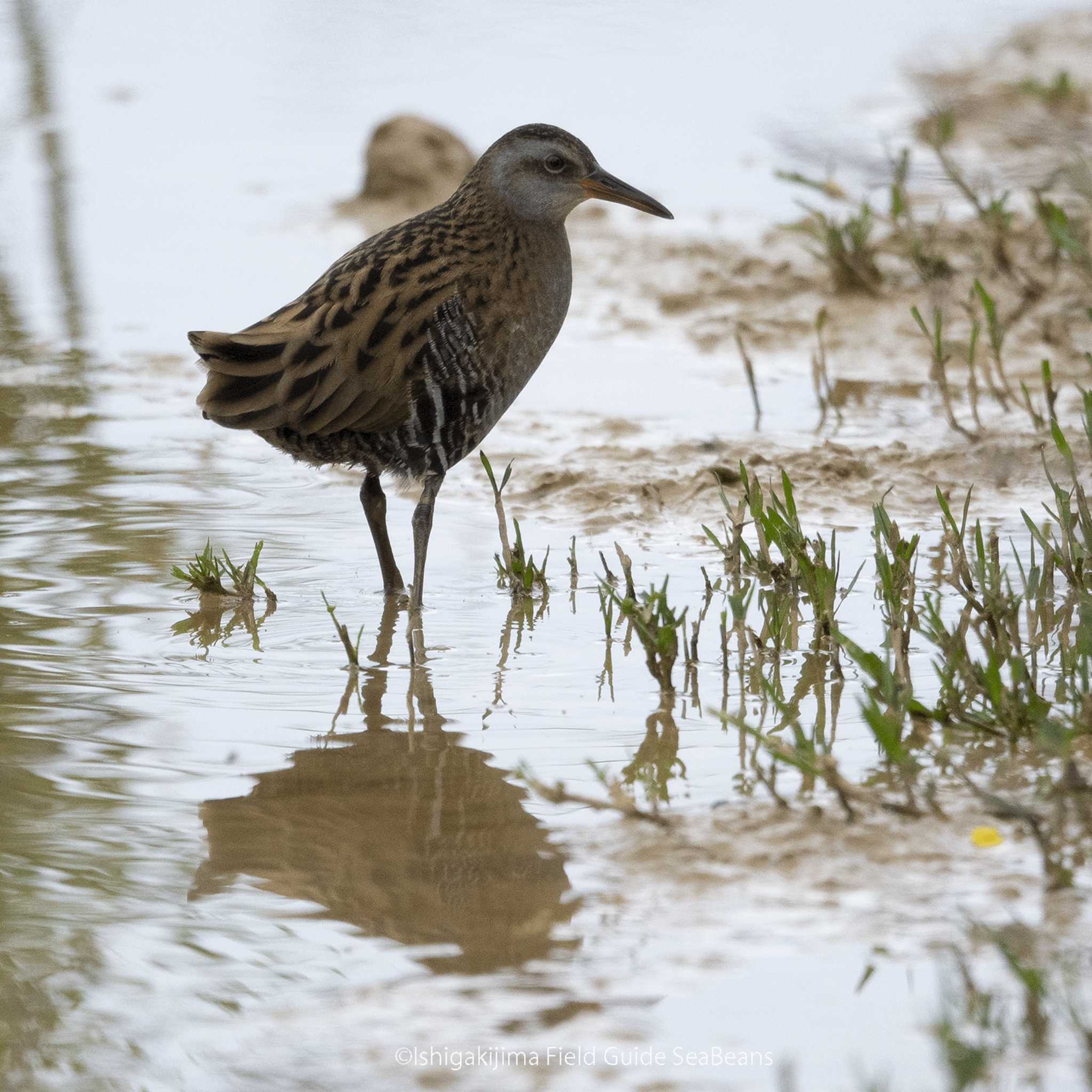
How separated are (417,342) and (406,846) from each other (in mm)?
1915

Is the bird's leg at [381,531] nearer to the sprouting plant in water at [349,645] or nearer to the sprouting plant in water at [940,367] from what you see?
the sprouting plant in water at [349,645]

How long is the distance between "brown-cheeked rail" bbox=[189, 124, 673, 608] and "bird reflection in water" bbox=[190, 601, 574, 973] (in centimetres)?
112

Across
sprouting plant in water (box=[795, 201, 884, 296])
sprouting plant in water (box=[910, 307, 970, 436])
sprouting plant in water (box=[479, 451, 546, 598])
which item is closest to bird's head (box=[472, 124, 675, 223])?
sprouting plant in water (box=[479, 451, 546, 598])

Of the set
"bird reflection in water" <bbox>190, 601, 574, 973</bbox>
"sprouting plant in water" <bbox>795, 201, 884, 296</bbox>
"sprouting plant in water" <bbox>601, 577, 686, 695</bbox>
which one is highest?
"sprouting plant in water" <bbox>795, 201, 884, 296</bbox>

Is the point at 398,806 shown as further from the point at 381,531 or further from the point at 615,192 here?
the point at 615,192

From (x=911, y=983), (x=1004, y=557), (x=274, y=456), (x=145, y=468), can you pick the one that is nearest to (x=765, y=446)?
(x=1004, y=557)

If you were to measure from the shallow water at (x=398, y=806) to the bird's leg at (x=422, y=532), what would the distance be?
101 mm

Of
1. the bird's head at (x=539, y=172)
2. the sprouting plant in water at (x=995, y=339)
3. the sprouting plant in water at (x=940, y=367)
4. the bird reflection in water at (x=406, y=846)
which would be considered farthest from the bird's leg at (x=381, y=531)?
the sprouting plant in water at (x=995, y=339)

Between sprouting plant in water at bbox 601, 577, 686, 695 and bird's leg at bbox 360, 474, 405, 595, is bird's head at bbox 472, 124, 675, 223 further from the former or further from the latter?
sprouting plant in water at bbox 601, 577, 686, 695

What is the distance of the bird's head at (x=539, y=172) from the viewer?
5547 millimetres

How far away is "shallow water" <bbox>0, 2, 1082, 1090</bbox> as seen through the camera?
2971 mm

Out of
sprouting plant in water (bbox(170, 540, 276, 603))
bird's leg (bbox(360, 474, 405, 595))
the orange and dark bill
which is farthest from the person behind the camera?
the orange and dark bill

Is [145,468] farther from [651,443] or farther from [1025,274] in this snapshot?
[1025,274]

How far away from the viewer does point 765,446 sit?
22.1 ft
